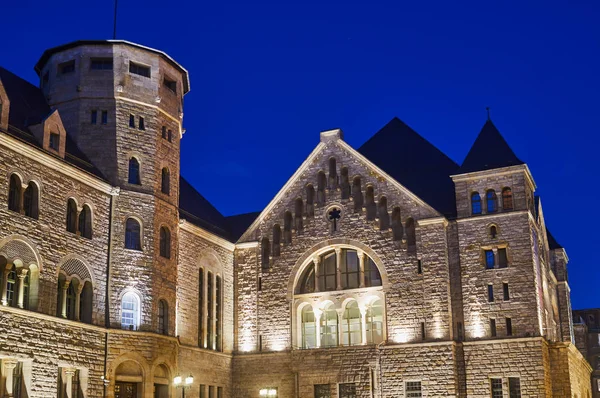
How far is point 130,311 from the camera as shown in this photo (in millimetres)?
40188

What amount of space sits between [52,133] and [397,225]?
20226 mm

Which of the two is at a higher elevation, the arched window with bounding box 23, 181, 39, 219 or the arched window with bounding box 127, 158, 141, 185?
the arched window with bounding box 127, 158, 141, 185

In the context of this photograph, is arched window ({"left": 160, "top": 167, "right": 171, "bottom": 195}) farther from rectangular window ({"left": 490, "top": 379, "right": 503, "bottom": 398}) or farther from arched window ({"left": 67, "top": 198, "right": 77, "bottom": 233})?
rectangular window ({"left": 490, "top": 379, "right": 503, "bottom": 398})

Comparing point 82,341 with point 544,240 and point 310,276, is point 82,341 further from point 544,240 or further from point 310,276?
point 544,240

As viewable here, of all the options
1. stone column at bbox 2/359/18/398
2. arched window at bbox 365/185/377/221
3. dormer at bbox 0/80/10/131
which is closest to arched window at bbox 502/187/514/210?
arched window at bbox 365/185/377/221

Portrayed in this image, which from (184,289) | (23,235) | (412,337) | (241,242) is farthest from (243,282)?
(23,235)

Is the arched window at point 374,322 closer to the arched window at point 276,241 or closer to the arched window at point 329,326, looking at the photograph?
the arched window at point 329,326

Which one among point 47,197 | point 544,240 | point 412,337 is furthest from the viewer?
point 544,240

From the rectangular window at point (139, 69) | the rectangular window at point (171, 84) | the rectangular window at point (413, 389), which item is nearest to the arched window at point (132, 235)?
the rectangular window at point (139, 69)

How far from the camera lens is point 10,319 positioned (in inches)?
1313

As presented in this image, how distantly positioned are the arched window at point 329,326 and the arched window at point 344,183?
263 inches

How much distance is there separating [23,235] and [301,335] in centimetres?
1961

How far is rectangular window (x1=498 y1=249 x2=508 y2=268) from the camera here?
147 feet

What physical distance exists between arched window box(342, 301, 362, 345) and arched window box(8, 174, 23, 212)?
67.7 ft
